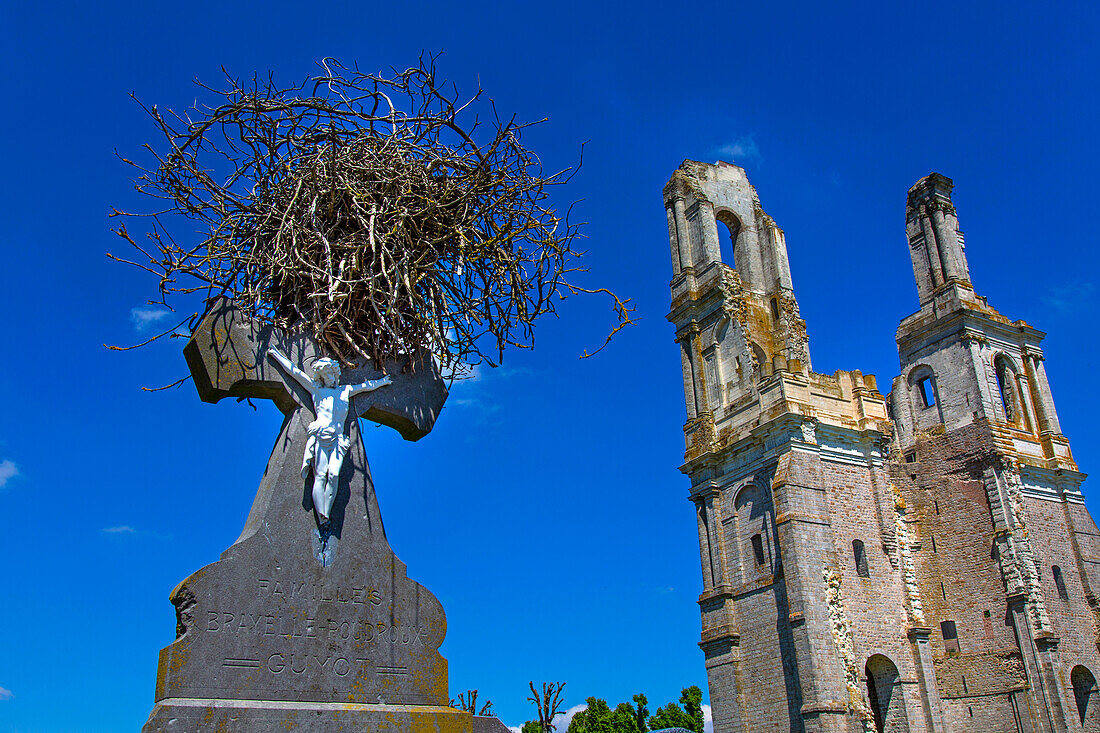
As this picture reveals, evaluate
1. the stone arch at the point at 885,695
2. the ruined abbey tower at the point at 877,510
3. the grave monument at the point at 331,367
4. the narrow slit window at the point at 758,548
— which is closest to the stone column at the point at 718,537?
the ruined abbey tower at the point at 877,510

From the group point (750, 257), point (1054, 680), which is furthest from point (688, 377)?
point (1054, 680)

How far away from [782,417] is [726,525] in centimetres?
362

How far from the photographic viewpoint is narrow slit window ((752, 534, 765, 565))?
2394 cm

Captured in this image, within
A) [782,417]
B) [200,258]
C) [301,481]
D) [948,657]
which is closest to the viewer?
[301,481]

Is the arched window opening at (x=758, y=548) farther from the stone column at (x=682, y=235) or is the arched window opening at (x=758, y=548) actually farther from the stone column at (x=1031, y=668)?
the stone column at (x=682, y=235)

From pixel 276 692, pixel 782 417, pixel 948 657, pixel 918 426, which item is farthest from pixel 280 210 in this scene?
pixel 918 426

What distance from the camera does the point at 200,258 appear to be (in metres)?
5.00

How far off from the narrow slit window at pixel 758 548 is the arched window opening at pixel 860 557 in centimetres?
242

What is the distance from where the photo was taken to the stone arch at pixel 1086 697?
2511cm

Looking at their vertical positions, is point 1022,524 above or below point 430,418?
above

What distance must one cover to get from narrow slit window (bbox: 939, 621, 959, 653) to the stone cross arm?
85.0ft

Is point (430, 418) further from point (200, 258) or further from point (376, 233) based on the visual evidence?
point (200, 258)

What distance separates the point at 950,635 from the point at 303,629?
87.4 feet

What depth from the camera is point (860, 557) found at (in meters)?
23.9
